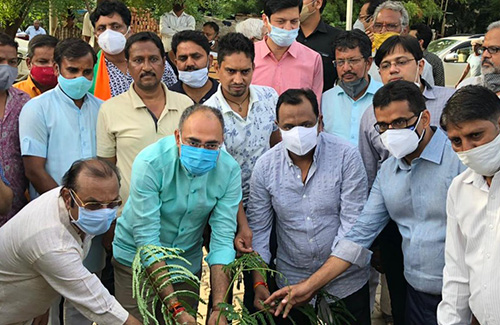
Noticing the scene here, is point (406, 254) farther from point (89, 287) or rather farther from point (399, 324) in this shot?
point (89, 287)

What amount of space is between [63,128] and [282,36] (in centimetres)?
168

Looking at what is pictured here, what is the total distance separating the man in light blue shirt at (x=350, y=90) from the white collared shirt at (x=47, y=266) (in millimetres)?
2016

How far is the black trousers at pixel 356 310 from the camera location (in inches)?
145

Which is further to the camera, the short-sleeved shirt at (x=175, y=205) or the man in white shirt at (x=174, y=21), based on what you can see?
the man in white shirt at (x=174, y=21)

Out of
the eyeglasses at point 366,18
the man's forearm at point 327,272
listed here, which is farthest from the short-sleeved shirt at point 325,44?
the man's forearm at point 327,272

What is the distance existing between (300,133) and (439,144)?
0.74m

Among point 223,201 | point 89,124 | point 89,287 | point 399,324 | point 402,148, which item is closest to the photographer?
point 89,287

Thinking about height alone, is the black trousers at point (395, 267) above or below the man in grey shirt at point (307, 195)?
below

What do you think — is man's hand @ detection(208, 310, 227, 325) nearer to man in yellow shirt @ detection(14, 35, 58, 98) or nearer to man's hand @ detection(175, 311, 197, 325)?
man's hand @ detection(175, 311, 197, 325)

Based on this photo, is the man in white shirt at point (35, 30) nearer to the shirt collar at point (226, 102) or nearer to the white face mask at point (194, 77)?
the white face mask at point (194, 77)

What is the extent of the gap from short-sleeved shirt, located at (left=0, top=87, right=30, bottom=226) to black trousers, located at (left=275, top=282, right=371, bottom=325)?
180 centimetres

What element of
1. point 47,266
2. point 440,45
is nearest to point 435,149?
point 47,266

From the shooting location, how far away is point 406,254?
3387 mm

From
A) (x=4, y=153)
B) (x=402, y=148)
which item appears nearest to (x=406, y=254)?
(x=402, y=148)
